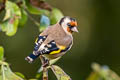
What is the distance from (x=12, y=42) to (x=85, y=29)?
1.80 meters

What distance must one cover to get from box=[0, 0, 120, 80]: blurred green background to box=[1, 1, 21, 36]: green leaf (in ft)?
16.3

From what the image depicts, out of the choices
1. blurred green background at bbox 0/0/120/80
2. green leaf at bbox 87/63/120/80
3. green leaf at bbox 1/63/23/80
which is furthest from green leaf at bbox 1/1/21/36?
blurred green background at bbox 0/0/120/80

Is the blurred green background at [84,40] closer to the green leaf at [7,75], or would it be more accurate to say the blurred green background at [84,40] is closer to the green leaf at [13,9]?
the green leaf at [13,9]

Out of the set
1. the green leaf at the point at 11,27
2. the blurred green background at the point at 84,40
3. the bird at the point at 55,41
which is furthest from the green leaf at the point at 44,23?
the blurred green background at the point at 84,40

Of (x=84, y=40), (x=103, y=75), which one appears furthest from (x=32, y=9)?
(x=84, y=40)

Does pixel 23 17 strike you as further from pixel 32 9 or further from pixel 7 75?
pixel 7 75

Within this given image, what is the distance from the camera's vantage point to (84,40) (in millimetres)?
A: 10172

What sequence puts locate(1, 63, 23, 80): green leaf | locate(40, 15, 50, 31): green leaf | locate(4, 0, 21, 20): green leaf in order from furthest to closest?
1. locate(40, 15, 50, 31): green leaf
2. locate(4, 0, 21, 20): green leaf
3. locate(1, 63, 23, 80): green leaf

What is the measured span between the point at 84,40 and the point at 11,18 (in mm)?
6555

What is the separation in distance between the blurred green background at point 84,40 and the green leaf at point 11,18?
4.97m

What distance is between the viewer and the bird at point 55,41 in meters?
3.18

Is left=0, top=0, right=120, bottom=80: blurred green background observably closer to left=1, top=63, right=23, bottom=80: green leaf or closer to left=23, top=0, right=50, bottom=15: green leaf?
left=23, top=0, right=50, bottom=15: green leaf

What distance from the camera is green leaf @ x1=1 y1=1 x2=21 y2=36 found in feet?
11.8

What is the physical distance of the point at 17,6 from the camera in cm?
362
